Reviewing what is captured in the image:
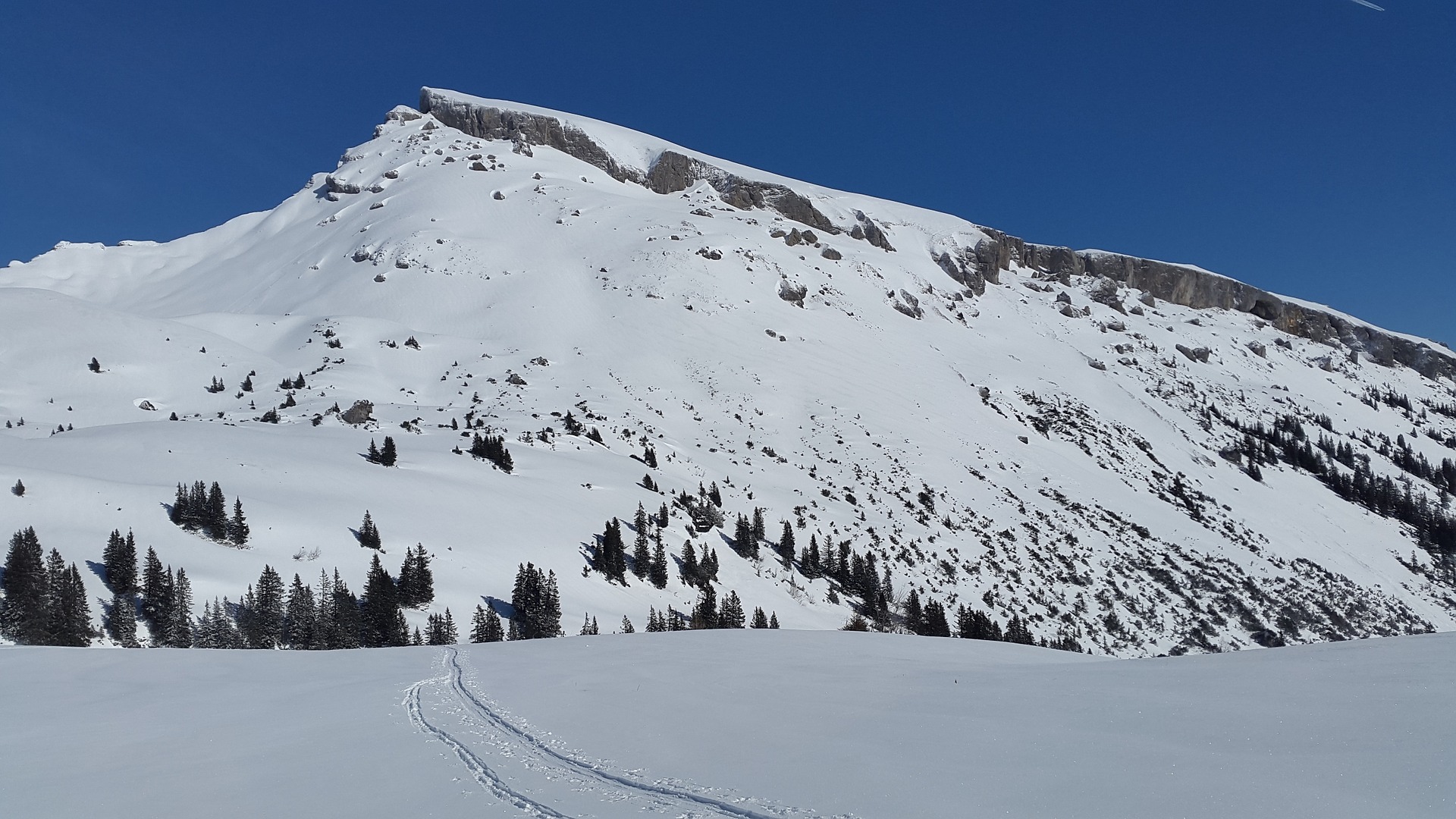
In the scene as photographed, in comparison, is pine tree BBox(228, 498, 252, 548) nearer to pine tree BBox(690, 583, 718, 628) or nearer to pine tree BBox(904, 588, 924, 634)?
pine tree BBox(690, 583, 718, 628)

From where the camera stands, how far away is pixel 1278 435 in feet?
356

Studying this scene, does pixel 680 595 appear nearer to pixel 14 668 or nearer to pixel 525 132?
pixel 14 668

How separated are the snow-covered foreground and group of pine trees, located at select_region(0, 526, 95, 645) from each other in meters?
11.0

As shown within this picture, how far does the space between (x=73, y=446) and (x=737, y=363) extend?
5420 cm

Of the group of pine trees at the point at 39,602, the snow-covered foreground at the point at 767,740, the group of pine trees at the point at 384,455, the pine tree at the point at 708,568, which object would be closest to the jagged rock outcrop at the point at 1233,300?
the pine tree at the point at 708,568

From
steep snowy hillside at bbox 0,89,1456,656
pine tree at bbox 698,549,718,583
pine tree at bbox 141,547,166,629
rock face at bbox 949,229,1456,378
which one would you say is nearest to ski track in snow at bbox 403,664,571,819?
pine tree at bbox 141,547,166,629

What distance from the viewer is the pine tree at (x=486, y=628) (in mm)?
30047

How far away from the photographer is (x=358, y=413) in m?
58.5

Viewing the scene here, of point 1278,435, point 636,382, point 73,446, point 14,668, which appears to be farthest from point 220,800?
point 1278,435

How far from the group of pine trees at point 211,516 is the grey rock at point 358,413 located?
23892 mm

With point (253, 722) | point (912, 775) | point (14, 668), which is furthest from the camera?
point (14, 668)

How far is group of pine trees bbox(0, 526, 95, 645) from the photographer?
78.4ft

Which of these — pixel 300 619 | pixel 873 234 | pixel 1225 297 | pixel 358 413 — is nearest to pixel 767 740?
pixel 300 619

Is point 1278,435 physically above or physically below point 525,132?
below
